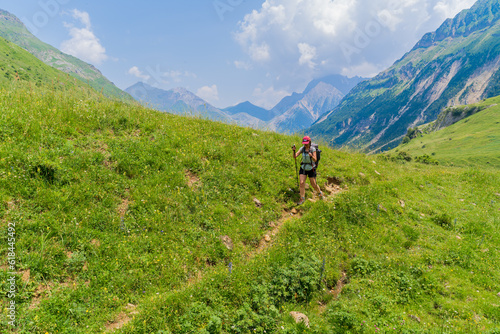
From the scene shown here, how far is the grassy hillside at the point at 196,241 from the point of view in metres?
5.85

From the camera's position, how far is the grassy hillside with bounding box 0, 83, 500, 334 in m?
5.85

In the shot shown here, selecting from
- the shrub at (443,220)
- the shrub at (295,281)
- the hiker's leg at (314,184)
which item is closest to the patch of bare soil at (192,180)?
the shrub at (295,281)

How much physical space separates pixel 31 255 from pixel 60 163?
362 centimetres


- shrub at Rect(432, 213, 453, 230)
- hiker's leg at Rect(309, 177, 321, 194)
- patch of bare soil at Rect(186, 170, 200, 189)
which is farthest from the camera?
hiker's leg at Rect(309, 177, 321, 194)

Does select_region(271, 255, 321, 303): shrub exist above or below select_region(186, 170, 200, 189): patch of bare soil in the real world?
below

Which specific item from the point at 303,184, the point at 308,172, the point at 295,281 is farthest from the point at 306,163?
the point at 295,281

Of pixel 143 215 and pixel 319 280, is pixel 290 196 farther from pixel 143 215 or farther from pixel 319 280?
pixel 143 215

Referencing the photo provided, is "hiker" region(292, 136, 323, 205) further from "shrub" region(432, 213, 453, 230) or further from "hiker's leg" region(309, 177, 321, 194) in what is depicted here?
"shrub" region(432, 213, 453, 230)

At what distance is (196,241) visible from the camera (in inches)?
329

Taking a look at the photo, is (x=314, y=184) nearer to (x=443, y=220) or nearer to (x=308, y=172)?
(x=308, y=172)

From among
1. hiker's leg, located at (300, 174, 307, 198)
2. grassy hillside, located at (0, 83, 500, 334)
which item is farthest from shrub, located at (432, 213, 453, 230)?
hiker's leg, located at (300, 174, 307, 198)

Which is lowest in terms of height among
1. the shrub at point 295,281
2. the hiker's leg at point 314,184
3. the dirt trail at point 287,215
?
the shrub at point 295,281

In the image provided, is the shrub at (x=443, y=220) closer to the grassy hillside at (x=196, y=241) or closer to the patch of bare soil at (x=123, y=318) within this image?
the grassy hillside at (x=196, y=241)

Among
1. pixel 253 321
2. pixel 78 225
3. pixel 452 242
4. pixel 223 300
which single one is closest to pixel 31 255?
pixel 78 225
